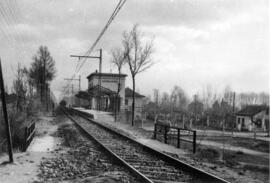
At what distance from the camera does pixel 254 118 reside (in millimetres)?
62562

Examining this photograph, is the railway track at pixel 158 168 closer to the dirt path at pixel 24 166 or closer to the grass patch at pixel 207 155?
the grass patch at pixel 207 155

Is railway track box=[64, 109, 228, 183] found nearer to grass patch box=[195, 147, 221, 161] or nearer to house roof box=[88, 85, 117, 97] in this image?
grass patch box=[195, 147, 221, 161]

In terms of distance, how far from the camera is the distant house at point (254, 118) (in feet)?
200

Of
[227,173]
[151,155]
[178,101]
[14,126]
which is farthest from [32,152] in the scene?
[178,101]

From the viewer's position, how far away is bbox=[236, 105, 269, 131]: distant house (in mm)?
61031

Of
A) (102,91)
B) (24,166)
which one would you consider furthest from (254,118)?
(24,166)

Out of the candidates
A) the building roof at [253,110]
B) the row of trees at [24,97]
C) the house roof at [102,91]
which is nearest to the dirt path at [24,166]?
the row of trees at [24,97]

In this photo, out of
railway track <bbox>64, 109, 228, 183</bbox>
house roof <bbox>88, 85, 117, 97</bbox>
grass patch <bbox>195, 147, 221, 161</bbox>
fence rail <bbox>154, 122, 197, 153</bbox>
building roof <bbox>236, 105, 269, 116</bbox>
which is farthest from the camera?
building roof <bbox>236, 105, 269, 116</bbox>

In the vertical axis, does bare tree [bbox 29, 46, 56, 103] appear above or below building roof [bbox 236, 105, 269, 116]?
above

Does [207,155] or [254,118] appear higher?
[207,155]

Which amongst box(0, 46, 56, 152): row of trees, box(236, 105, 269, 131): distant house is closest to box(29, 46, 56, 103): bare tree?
box(0, 46, 56, 152): row of trees

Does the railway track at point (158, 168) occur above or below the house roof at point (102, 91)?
below

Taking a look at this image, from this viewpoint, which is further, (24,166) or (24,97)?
(24,97)

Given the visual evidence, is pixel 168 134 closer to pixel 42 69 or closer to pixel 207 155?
pixel 207 155
